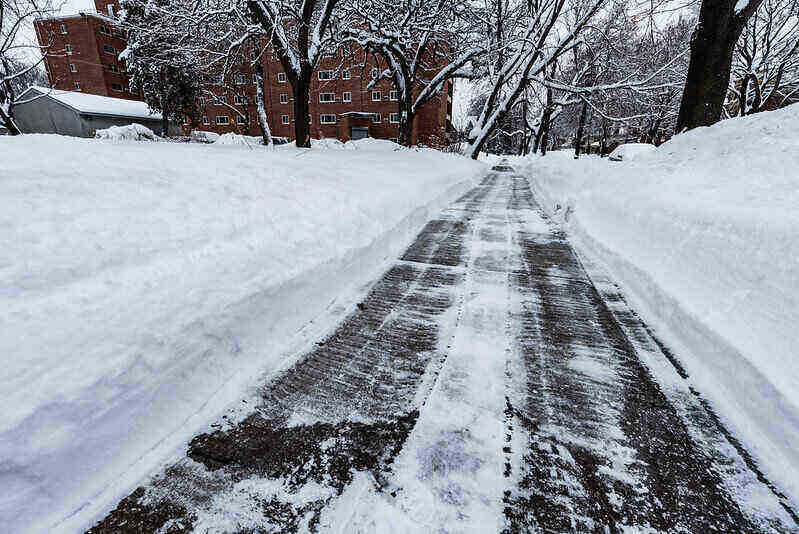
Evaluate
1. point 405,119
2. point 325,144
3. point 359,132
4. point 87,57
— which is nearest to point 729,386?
point 405,119

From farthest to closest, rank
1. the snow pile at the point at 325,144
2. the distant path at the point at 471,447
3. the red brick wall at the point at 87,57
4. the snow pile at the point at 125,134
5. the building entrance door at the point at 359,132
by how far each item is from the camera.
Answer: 1. the red brick wall at the point at 87,57
2. the building entrance door at the point at 359,132
3. the snow pile at the point at 125,134
4. the snow pile at the point at 325,144
5. the distant path at the point at 471,447

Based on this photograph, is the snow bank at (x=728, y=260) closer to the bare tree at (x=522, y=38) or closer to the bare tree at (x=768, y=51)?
the bare tree at (x=522, y=38)

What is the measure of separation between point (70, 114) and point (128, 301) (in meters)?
37.6

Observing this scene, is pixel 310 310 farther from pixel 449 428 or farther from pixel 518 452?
pixel 518 452

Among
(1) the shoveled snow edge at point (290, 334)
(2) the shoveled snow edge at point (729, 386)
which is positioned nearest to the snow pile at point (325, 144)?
(1) the shoveled snow edge at point (290, 334)

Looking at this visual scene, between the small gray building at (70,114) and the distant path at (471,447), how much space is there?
3526 centimetres

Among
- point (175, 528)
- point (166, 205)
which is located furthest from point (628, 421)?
point (166, 205)

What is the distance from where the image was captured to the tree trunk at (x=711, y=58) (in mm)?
6051

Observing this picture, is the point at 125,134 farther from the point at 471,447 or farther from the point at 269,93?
the point at 471,447

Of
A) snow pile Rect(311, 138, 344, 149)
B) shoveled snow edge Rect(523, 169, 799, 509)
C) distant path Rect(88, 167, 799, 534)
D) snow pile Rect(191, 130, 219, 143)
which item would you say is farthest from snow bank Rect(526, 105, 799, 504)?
snow pile Rect(191, 130, 219, 143)

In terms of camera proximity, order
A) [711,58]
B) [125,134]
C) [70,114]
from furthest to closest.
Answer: [70,114] → [125,134] → [711,58]

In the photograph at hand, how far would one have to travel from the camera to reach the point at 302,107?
10.7 metres

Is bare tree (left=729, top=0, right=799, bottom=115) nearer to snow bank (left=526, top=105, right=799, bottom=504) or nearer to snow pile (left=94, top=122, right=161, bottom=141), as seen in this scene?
snow bank (left=526, top=105, right=799, bottom=504)

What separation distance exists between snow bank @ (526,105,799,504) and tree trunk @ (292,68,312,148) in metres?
8.73
